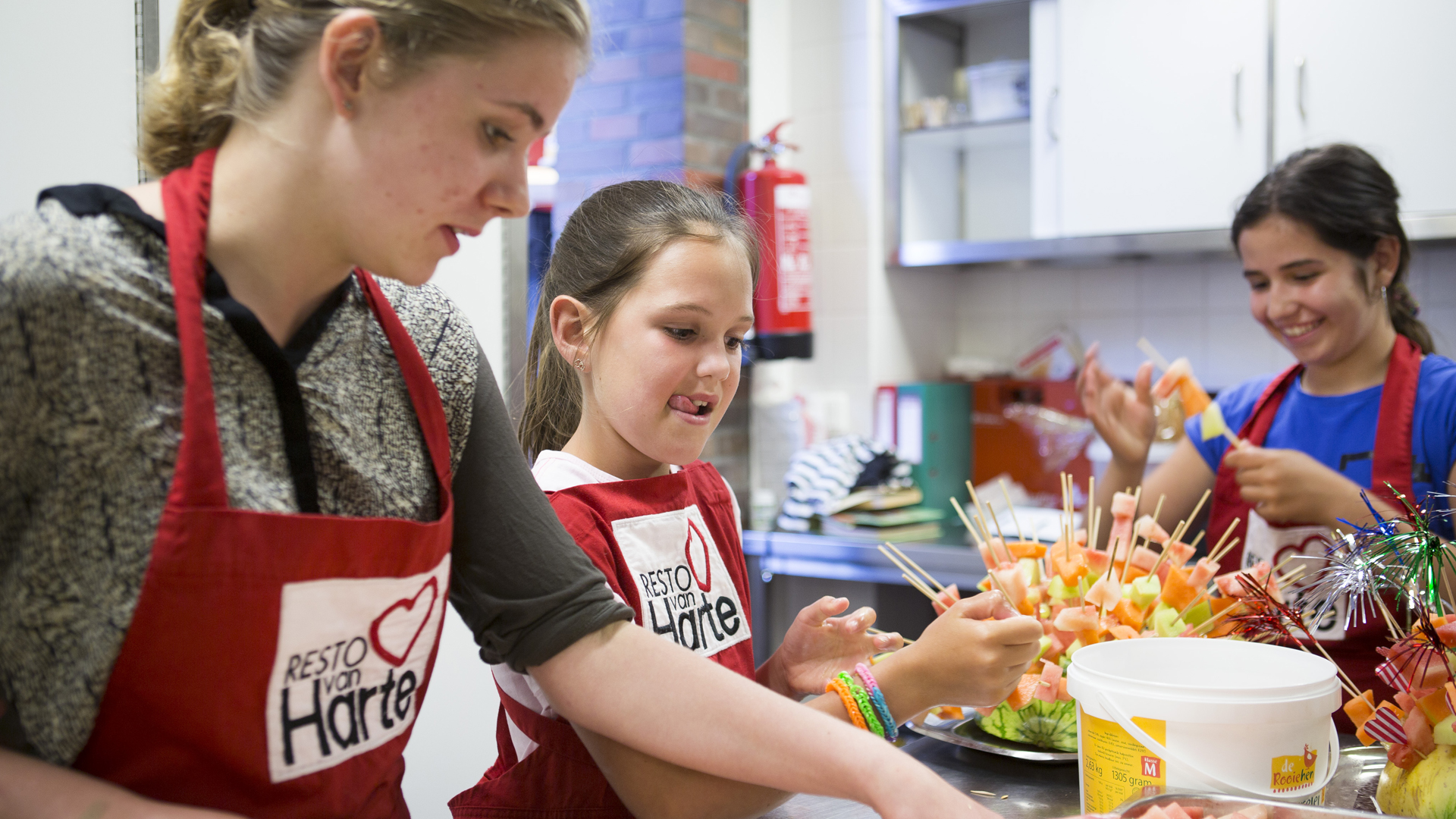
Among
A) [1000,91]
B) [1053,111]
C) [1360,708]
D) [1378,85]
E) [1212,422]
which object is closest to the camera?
[1360,708]

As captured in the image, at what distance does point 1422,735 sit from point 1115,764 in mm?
259

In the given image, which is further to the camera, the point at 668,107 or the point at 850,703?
the point at 668,107

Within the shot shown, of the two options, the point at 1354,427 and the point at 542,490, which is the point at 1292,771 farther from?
the point at 1354,427

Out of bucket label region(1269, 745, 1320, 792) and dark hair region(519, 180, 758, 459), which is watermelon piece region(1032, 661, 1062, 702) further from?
dark hair region(519, 180, 758, 459)

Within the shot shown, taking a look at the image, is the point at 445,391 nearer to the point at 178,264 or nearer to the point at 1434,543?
the point at 178,264

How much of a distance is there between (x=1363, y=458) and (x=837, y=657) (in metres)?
1.22

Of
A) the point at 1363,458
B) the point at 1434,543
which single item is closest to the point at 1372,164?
the point at 1363,458

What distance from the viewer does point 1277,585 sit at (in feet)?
3.76

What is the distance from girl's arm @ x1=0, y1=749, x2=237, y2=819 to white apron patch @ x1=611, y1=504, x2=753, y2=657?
0.59 m

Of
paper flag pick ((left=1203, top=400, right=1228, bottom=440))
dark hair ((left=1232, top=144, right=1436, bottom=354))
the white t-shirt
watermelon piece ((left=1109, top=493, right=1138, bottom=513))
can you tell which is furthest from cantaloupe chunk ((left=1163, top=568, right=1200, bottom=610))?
dark hair ((left=1232, top=144, right=1436, bottom=354))

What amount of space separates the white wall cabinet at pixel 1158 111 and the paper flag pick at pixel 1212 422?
116 centimetres

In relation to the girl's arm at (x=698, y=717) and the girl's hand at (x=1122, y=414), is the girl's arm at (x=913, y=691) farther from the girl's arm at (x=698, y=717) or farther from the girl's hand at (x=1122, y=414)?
the girl's hand at (x=1122, y=414)

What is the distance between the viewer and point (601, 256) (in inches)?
53.4

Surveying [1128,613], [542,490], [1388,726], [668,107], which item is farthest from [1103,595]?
[668,107]
